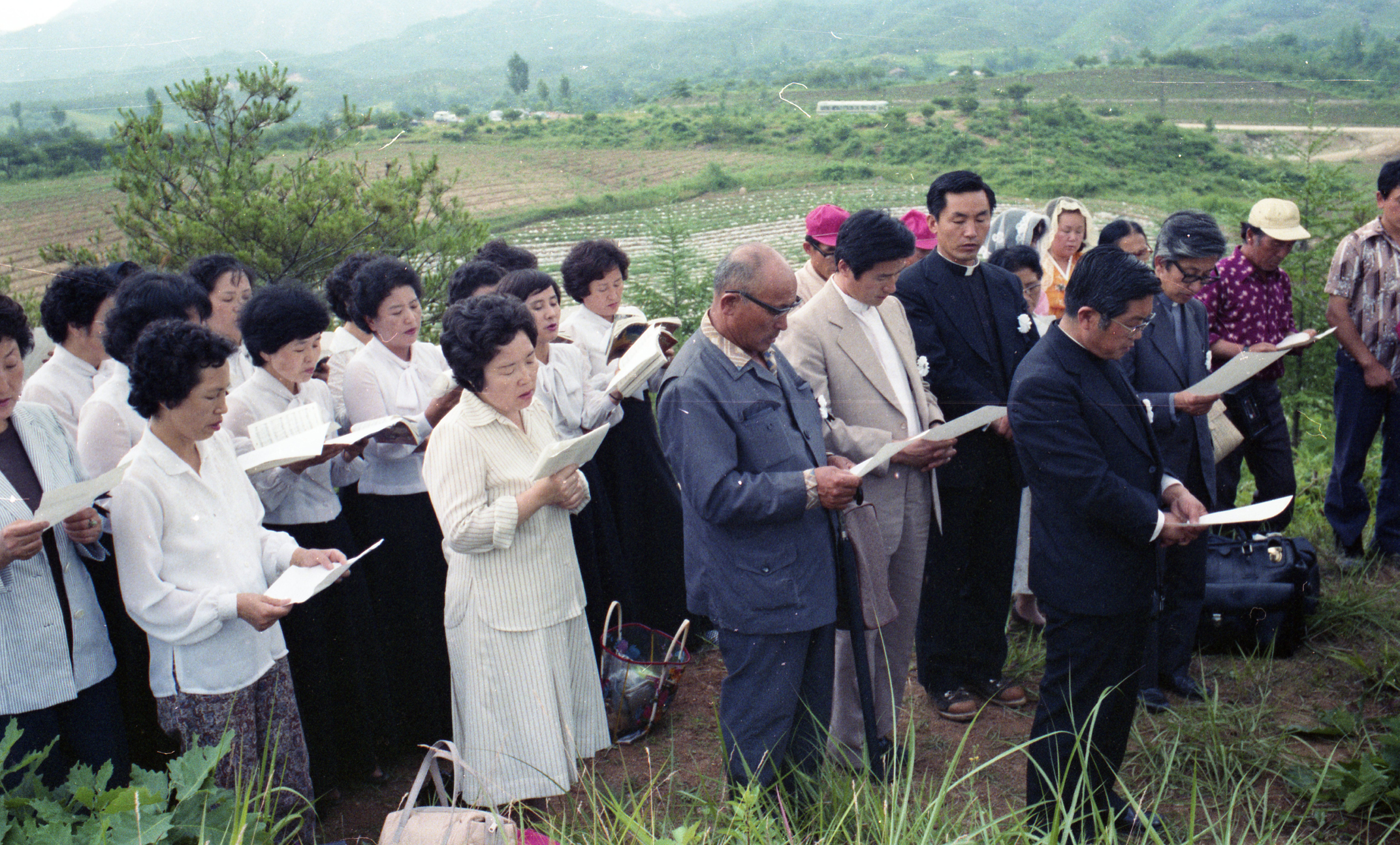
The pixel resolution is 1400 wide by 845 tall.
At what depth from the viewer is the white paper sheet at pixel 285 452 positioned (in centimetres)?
262

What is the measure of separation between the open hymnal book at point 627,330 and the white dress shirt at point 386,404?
977mm

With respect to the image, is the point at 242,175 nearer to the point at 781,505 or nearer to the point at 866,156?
the point at 866,156

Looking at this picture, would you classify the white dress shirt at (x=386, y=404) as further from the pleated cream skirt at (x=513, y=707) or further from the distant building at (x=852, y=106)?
the distant building at (x=852, y=106)

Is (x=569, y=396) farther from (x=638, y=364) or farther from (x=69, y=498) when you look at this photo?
(x=69, y=498)

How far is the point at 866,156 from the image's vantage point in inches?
187

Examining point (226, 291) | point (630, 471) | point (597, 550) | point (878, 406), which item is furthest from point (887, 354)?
point (226, 291)

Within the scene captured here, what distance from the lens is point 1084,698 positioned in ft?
8.61

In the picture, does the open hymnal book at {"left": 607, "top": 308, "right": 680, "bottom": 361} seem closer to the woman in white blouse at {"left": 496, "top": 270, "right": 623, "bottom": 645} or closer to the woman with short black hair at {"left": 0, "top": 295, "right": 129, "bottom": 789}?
the woman in white blouse at {"left": 496, "top": 270, "right": 623, "bottom": 645}

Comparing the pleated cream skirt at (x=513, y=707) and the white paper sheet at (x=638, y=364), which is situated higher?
the white paper sheet at (x=638, y=364)

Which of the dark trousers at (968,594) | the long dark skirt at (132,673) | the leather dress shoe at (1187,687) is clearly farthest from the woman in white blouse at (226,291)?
the leather dress shoe at (1187,687)

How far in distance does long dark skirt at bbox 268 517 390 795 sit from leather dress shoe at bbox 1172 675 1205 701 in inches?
123

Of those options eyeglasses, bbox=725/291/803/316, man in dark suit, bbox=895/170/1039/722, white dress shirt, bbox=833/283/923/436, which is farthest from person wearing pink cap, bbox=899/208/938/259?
eyeglasses, bbox=725/291/803/316

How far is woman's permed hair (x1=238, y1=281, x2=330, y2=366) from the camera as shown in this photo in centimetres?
313

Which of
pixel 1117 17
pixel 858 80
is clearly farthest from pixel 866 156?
pixel 1117 17
